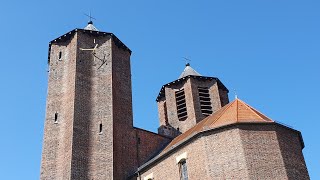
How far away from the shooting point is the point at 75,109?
75.9 ft

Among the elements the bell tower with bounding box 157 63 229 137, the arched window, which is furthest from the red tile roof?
the bell tower with bounding box 157 63 229 137

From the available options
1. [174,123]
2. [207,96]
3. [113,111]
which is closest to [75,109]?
[113,111]

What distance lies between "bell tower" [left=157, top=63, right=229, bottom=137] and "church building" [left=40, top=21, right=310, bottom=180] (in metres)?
0.07

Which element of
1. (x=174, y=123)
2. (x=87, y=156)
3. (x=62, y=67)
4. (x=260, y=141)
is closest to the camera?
(x=260, y=141)

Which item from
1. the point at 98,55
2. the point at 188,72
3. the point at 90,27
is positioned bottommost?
the point at 98,55

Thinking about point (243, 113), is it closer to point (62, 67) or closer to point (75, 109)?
point (75, 109)

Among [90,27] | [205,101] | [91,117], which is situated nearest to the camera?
[91,117]

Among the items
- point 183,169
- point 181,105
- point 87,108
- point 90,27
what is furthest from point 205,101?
point 183,169

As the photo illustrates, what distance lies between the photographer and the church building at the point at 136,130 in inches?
707

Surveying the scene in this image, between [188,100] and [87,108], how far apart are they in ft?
26.2

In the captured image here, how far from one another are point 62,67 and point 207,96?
9.88 m

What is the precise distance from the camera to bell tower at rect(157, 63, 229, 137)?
94.0 feet

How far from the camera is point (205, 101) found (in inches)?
1160

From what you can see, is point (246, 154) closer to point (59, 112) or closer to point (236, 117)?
point (236, 117)
